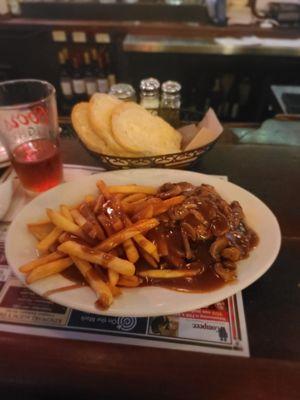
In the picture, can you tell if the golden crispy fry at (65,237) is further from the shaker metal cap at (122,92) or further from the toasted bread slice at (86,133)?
the shaker metal cap at (122,92)

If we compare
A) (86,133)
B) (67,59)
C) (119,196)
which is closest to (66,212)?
(119,196)

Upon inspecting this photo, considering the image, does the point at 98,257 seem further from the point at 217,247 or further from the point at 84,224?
the point at 217,247

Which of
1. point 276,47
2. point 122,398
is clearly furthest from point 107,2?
point 122,398

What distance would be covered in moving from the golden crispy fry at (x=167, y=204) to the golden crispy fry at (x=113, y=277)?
232mm

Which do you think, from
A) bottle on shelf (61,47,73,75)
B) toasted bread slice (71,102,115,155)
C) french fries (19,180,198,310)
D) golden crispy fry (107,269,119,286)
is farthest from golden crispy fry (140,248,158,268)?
bottle on shelf (61,47,73,75)

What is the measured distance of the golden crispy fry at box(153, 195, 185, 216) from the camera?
1037mm

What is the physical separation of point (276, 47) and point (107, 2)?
1.96 m

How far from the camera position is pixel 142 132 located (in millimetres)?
1448

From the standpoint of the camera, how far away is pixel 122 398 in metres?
0.86

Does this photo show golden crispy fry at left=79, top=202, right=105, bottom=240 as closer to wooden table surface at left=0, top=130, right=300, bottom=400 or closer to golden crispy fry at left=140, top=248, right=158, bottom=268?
golden crispy fry at left=140, top=248, right=158, bottom=268

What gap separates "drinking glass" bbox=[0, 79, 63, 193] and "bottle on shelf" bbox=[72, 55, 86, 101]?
263 cm

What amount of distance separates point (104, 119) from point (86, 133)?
0.34 ft

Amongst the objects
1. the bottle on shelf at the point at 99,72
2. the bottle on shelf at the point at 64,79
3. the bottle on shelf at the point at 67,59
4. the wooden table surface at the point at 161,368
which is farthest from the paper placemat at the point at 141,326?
the bottle on shelf at the point at 67,59

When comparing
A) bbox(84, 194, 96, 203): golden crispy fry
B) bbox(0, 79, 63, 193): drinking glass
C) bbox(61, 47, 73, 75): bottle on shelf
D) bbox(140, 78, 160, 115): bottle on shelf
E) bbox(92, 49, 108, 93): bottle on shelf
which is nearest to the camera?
bbox(84, 194, 96, 203): golden crispy fry
